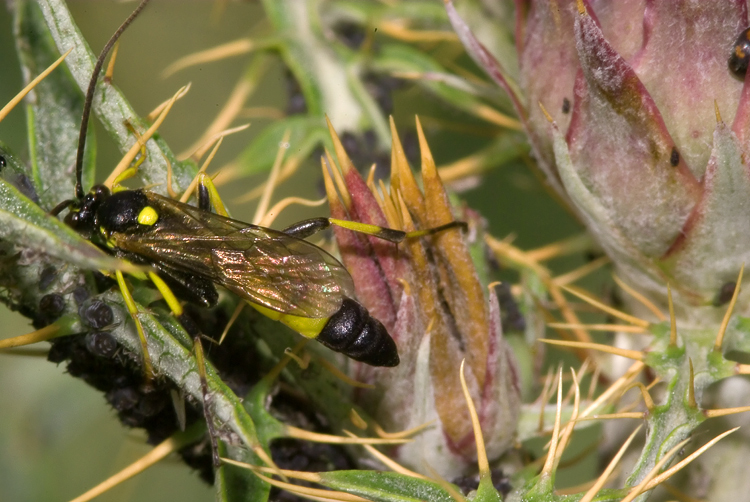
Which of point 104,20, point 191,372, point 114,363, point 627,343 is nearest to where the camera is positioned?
point 191,372

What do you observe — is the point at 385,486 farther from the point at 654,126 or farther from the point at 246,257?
the point at 654,126

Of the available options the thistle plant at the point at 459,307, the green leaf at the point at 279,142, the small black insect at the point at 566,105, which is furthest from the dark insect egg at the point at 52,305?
the small black insect at the point at 566,105

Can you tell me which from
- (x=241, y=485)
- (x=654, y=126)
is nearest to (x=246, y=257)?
(x=241, y=485)

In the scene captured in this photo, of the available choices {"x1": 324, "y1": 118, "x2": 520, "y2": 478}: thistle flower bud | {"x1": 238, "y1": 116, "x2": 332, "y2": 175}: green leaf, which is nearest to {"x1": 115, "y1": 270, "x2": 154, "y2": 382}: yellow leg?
{"x1": 324, "y1": 118, "x2": 520, "y2": 478}: thistle flower bud

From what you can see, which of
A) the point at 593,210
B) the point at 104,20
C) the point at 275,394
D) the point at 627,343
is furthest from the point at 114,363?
the point at 104,20

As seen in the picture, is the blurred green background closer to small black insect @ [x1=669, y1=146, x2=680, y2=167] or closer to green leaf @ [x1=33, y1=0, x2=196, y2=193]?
green leaf @ [x1=33, y1=0, x2=196, y2=193]

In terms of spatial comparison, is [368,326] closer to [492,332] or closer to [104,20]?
[492,332]

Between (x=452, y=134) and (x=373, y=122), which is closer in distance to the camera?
(x=373, y=122)

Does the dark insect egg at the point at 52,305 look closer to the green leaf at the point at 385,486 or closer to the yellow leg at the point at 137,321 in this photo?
the yellow leg at the point at 137,321
